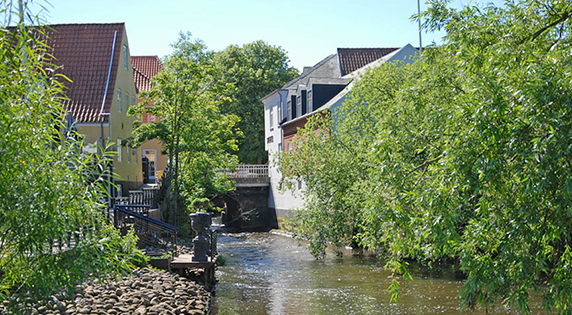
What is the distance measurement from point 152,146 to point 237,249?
60.4ft

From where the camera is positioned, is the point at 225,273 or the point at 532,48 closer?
the point at 532,48

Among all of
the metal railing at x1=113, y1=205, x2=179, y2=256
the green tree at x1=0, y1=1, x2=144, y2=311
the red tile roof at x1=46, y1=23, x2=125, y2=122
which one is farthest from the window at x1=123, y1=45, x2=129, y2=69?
the green tree at x1=0, y1=1, x2=144, y2=311

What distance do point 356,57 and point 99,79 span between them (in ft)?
59.3

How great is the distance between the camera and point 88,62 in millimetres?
30875

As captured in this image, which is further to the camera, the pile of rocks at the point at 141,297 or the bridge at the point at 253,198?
→ the bridge at the point at 253,198

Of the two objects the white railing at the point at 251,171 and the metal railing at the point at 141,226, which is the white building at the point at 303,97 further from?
the metal railing at the point at 141,226

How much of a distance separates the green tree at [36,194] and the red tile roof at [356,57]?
34.7 meters

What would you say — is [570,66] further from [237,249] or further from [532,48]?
[237,249]

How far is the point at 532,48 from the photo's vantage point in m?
7.97

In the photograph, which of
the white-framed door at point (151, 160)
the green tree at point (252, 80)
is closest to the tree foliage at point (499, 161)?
the white-framed door at point (151, 160)

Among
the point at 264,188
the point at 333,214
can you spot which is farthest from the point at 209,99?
the point at 264,188

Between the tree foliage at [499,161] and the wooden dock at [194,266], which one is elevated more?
the tree foliage at [499,161]

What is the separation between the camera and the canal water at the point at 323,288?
51.2 ft

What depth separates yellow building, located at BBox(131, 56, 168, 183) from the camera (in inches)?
1690
